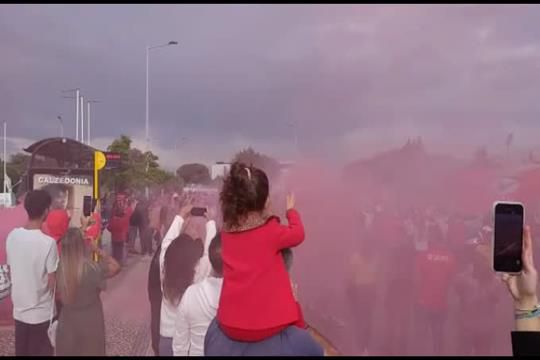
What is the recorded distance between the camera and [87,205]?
2.67 m

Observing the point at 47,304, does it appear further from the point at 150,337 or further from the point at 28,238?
the point at 150,337

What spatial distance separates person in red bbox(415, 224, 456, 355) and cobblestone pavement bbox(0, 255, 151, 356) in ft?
4.29

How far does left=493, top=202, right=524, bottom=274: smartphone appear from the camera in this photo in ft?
4.35

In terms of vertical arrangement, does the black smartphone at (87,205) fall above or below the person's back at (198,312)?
above

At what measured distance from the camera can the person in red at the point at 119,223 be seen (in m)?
2.67

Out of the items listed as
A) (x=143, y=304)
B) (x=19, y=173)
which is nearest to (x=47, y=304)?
(x=143, y=304)

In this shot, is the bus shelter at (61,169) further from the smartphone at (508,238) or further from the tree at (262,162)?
the smartphone at (508,238)

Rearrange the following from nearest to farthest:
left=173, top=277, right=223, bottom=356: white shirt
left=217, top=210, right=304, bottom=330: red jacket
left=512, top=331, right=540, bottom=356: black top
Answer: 1. left=512, top=331, right=540, bottom=356: black top
2. left=217, top=210, right=304, bottom=330: red jacket
3. left=173, top=277, right=223, bottom=356: white shirt

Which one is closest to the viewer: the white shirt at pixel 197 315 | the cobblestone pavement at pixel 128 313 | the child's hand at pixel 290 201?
the white shirt at pixel 197 315

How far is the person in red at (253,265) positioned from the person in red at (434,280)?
120 cm

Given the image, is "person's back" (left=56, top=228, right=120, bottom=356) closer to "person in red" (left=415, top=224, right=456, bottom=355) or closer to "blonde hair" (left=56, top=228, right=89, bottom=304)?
"blonde hair" (left=56, top=228, right=89, bottom=304)

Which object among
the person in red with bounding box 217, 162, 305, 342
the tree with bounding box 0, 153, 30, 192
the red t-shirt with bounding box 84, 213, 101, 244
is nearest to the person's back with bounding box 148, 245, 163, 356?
the red t-shirt with bounding box 84, 213, 101, 244

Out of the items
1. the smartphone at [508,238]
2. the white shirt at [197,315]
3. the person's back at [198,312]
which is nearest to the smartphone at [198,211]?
the person's back at [198,312]

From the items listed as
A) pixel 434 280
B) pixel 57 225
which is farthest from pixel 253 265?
pixel 57 225
